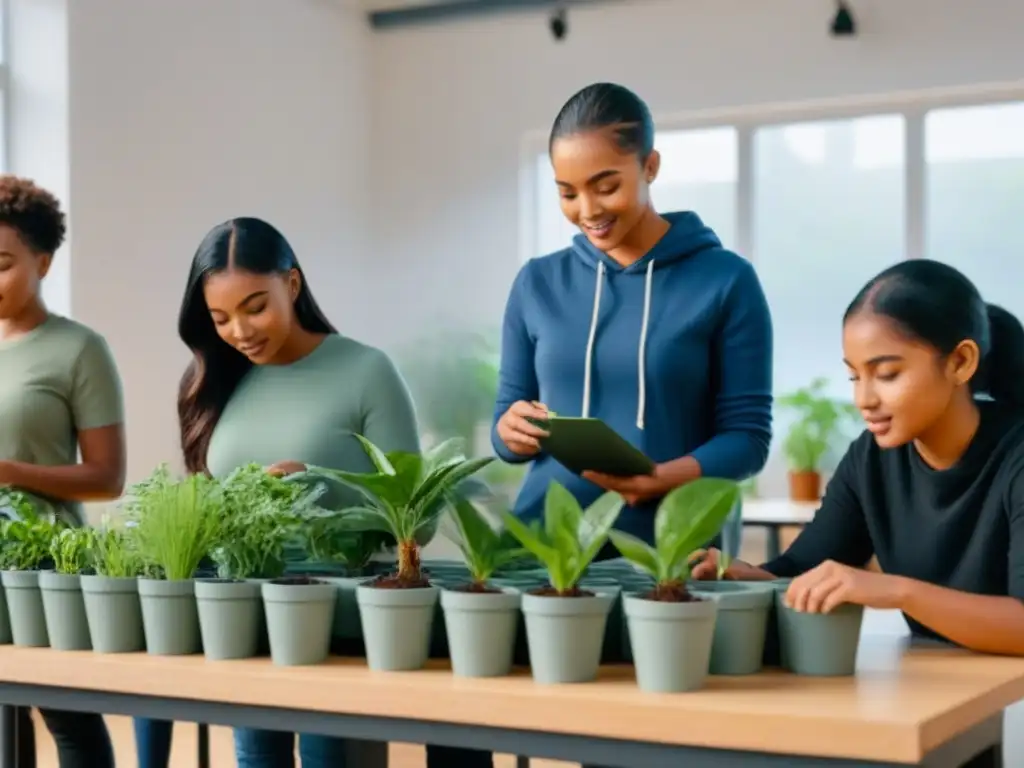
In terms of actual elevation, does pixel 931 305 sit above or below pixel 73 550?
above

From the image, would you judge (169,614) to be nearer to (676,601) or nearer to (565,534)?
(565,534)

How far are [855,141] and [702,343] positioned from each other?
4431 millimetres

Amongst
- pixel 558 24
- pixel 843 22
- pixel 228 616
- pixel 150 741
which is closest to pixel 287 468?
pixel 228 616

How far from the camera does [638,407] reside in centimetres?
203

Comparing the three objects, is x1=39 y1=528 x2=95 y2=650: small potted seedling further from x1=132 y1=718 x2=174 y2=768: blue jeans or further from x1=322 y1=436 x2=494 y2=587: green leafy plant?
x1=132 y1=718 x2=174 y2=768: blue jeans

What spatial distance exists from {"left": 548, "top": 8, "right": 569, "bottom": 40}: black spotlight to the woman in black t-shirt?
16.1ft

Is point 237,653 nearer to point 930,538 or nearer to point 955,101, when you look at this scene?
point 930,538

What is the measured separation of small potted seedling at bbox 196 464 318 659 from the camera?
5.06 ft

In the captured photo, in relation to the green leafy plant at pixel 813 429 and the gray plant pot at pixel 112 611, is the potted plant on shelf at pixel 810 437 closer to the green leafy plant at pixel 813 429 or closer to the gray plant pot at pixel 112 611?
the green leafy plant at pixel 813 429

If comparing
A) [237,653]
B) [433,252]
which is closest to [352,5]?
[433,252]

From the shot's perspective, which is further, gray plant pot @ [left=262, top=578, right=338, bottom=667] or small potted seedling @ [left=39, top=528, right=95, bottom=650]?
small potted seedling @ [left=39, top=528, right=95, bottom=650]

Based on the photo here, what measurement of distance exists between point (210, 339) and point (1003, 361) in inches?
48.6

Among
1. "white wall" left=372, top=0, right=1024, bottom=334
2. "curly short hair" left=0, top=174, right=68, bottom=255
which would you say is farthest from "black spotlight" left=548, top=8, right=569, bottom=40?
"curly short hair" left=0, top=174, right=68, bottom=255

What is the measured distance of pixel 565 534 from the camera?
1.43 meters
